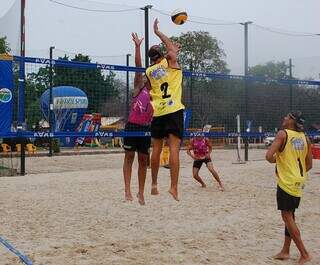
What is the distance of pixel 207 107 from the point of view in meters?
15.9

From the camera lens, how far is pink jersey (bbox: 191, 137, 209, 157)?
12578 mm

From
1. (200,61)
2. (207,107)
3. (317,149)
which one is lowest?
(317,149)

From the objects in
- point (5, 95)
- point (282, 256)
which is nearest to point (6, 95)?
point (5, 95)

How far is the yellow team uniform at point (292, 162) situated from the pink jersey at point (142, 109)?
1.62 meters

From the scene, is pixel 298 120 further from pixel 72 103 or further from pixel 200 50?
pixel 200 50

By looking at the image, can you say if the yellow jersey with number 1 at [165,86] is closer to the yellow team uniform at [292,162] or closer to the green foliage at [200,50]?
the yellow team uniform at [292,162]

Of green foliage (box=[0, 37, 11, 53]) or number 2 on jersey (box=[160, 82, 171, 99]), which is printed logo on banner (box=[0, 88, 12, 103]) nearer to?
number 2 on jersey (box=[160, 82, 171, 99])

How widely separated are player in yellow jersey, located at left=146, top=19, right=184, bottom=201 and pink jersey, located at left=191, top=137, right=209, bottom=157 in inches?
259

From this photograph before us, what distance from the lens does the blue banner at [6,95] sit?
11141mm

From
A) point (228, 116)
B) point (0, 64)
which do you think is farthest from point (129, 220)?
point (228, 116)

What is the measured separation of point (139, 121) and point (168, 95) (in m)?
1.05

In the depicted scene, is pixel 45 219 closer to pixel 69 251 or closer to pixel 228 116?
pixel 69 251

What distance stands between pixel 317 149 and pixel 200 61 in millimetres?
16656

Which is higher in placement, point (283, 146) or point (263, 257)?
point (283, 146)
